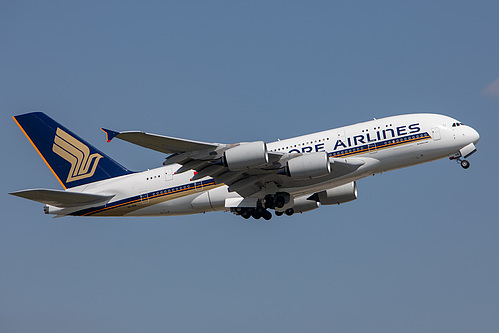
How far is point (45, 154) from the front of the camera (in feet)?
147

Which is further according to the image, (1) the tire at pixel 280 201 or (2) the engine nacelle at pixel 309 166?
(1) the tire at pixel 280 201

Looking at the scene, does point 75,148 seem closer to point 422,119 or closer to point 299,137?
point 299,137

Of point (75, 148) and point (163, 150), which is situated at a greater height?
point (75, 148)

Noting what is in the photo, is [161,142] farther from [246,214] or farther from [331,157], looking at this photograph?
[331,157]

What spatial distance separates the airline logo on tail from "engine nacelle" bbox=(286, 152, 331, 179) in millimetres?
14725

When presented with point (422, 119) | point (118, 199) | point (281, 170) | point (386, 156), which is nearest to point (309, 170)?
point (281, 170)

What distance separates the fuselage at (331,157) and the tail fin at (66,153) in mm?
2770

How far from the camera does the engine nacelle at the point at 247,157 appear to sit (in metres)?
35.1

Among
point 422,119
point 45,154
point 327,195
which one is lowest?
point 327,195

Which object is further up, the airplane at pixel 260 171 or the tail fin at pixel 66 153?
the tail fin at pixel 66 153

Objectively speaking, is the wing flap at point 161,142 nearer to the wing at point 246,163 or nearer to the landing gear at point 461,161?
the wing at point 246,163

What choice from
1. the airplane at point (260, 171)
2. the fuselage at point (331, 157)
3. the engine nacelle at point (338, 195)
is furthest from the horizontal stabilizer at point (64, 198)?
the engine nacelle at point (338, 195)

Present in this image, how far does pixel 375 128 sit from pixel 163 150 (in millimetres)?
12628

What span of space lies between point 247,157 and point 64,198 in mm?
12851
